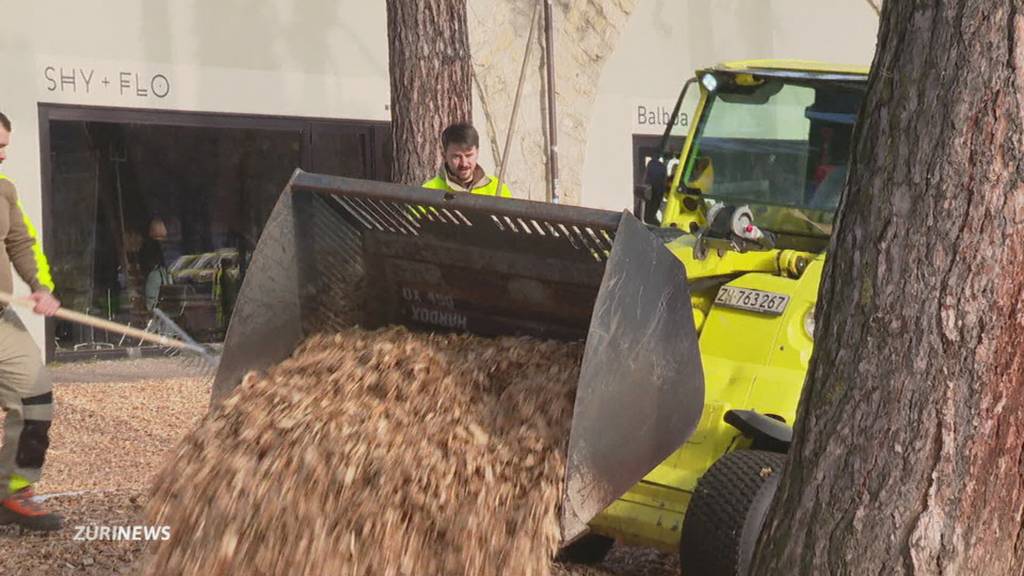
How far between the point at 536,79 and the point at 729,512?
10.3 metres

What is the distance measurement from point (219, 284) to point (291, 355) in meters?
Result: 7.59

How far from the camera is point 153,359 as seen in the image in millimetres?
12148

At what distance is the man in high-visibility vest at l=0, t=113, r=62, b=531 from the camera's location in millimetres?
5945

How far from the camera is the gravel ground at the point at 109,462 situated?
557 centimetres

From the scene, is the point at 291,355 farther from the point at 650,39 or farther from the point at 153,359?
the point at 650,39

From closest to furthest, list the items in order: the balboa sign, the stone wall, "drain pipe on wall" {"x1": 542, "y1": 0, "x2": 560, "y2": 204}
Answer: "drain pipe on wall" {"x1": 542, "y1": 0, "x2": 560, "y2": 204} → the stone wall → the balboa sign

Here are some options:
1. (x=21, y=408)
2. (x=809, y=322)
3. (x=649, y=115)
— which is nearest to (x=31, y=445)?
(x=21, y=408)

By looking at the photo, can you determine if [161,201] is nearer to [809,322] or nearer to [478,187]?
[478,187]

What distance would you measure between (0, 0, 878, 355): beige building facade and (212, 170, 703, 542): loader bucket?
663cm

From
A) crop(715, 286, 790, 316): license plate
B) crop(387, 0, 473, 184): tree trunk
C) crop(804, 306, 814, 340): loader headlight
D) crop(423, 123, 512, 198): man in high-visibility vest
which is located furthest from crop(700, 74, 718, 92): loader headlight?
crop(387, 0, 473, 184): tree trunk

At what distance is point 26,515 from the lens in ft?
19.4

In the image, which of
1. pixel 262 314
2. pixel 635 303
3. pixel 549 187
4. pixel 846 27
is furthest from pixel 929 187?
pixel 846 27

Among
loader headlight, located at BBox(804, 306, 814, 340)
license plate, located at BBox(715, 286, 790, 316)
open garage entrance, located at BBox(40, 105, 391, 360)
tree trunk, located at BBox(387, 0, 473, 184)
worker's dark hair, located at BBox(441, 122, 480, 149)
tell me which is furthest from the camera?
open garage entrance, located at BBox(40, 105, 391, 360)

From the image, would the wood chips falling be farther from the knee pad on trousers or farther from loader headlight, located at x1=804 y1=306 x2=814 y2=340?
the knee pad on trousers
